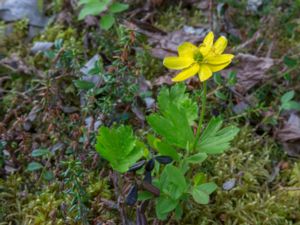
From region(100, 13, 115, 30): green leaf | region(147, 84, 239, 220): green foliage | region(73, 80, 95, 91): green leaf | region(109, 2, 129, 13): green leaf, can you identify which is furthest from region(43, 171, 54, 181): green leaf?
region(109, 2, 129, 13): green leaf

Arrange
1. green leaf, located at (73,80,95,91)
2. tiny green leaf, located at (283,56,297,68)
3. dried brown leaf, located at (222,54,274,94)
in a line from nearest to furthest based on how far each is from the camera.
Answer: green leaf, located at (73,80,95,91) → tiny green leaf, located at (283,56,297,68) → dried brown leaf, located at (222,54,274,94)

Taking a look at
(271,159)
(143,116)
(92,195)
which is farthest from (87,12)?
(271,159)

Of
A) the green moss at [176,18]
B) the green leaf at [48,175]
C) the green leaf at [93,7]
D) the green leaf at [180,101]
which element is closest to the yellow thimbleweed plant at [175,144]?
the green leaf at [180,101]

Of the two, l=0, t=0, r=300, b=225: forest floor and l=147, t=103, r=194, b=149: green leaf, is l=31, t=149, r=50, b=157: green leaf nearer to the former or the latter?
l=0, t=0, r=300, b=225: forest floor

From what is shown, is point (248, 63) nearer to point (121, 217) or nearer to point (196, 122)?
point (196, 122)

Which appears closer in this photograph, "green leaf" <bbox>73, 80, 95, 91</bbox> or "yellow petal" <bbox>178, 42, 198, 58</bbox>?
"yellow petal" <bbox>178, 42, 198, 58</bbox>

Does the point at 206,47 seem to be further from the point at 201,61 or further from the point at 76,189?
the point at 76,189
